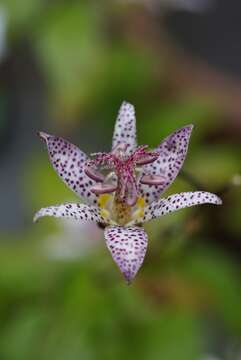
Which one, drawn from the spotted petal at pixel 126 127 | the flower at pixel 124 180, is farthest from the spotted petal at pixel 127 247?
the spotted petal at pixel 126 127

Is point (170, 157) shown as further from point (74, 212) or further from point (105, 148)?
point (105, 148)

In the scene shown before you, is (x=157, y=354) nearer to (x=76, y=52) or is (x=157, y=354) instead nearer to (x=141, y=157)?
(x=141, y=157)

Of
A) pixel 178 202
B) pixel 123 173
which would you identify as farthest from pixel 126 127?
pixel 178 202

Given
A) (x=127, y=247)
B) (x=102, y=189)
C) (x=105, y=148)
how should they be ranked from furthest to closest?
(x=105, y=148) < (x=102, y=189) < (x=127, y=247)

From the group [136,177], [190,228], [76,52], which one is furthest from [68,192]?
[136,177]

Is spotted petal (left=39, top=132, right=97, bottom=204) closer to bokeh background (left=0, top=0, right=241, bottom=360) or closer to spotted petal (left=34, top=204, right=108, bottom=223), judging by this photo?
spotted petal (left=34, top=204, right=108, bottom=223)

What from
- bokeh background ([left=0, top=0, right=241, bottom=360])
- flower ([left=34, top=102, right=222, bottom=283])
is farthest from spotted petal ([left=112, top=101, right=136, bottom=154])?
bokeh background ([left=0, top=0, right=241, bottom=360])

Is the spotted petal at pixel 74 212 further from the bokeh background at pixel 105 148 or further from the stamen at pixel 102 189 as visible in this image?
the bokeh background at pixel 105 148
